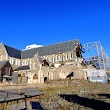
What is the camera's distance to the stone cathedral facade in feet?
153

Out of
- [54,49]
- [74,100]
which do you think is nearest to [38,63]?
[54,49]

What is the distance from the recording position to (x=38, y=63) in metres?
47.6

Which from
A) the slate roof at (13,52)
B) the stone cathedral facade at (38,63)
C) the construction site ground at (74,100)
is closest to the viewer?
the construction site ground at (74,100)

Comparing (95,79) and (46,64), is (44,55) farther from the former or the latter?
(95,79)

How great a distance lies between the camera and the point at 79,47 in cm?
5812

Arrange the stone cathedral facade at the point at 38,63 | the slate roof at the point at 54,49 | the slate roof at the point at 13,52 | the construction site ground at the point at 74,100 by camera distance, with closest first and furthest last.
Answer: the construction site ground at the point at 74,100 → the stone cathedral facade at the point at 38,63 → the slate roof at the point at 54,49 → the slate roof at the point at 13,52

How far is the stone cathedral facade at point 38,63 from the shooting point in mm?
46719

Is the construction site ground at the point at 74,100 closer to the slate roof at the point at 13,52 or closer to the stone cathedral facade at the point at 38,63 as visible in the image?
the stone cathedral facade at the point at 38,63

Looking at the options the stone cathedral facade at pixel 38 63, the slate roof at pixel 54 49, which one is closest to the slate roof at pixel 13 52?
the stone cathedral facade at pixel 38 63

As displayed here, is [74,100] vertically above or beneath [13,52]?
beneath

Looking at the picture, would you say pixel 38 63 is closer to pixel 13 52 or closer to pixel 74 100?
pixel 13 52

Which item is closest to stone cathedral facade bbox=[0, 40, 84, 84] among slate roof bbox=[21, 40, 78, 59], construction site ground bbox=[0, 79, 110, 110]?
slate roof bbox=[21, 40, 78, 59]

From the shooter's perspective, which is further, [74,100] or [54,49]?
[54,49]

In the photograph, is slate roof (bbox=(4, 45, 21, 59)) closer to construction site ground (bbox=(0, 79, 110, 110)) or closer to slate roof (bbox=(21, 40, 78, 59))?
slate roof (bbox=(21, 40, 78, 59))
